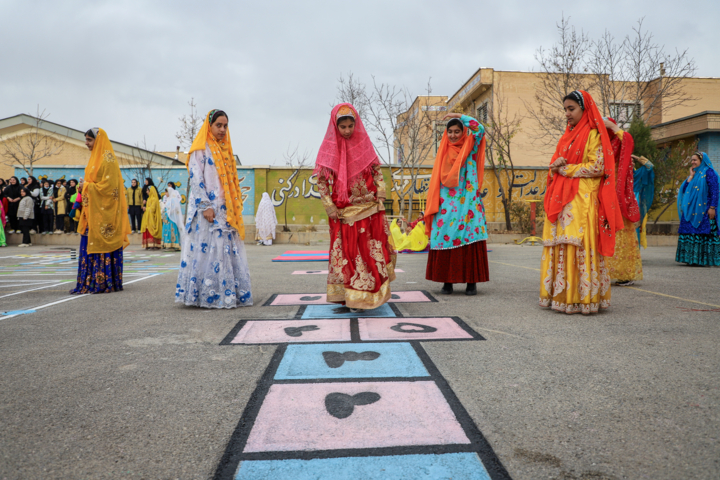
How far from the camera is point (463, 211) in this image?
4.79 m

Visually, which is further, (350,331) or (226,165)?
(226,165)

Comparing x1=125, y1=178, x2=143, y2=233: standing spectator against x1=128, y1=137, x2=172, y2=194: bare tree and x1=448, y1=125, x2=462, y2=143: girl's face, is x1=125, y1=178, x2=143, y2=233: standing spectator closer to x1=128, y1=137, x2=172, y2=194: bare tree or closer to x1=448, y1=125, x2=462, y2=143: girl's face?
x1=128, y1=137, x2=172, y2=194: bare tree

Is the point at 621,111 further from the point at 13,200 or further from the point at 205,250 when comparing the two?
the point at 13,200

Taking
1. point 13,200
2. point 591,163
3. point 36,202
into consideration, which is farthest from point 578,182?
point 36,202

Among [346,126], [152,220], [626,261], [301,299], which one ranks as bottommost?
[301,299]

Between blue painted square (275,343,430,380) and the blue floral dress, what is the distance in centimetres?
165

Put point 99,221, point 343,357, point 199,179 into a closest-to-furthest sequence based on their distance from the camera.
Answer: point 343,357
point 199,179
point 99,221

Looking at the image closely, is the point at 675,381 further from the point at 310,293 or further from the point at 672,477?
the point at 310,293

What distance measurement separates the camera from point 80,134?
2245cm

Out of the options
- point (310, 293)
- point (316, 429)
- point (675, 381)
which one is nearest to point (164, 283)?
point (310, 293)

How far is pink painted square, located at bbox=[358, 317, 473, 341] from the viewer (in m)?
3.06

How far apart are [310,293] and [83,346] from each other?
8.22 feet

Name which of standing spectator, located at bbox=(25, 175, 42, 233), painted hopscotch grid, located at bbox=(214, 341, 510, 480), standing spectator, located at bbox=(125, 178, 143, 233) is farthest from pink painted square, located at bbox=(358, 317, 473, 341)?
standing spectator, located at bbox=(25, 175, 42, 233)

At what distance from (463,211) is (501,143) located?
16733 millimetres
